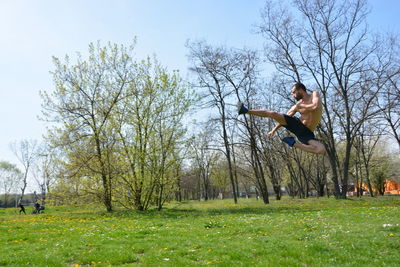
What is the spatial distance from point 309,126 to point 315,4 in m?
25.6

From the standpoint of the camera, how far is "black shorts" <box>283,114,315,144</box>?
7742 mm

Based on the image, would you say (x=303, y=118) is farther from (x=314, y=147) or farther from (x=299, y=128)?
(x=314, y=147)

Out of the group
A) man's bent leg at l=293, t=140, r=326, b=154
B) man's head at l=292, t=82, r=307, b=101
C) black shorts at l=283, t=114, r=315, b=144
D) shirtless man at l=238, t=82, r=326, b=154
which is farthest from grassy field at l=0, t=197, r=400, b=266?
man's head at l=292, t=82, r=307, b=101

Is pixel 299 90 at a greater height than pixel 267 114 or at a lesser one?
greater

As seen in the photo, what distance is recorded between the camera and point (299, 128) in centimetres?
779

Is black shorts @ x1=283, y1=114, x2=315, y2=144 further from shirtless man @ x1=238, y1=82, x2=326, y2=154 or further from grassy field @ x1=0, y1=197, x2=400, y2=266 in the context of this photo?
grassy field @ x1=0, y1=197, x2=400, y2=266

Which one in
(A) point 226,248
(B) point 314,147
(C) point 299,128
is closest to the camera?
(B) point 314,147

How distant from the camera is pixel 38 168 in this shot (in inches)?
2709

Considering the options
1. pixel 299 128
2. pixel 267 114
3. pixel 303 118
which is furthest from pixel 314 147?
pixel 267 114

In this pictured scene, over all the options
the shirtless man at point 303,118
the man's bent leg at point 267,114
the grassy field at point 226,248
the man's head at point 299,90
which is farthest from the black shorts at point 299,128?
the grassy field at point 226,248

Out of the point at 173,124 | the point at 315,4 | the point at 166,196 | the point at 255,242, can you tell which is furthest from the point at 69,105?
the point at 315,4

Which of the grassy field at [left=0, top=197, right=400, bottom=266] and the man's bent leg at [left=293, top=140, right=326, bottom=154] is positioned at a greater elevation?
the man's bent leg at [left=293, top=140, right=326, bottom=154]

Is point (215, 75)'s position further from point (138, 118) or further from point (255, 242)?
point (255, 242)

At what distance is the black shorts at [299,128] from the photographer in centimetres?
774
